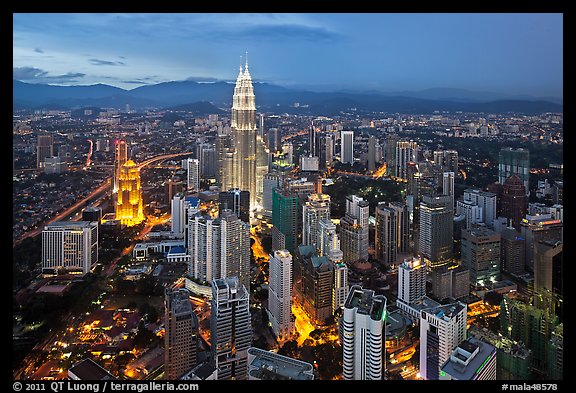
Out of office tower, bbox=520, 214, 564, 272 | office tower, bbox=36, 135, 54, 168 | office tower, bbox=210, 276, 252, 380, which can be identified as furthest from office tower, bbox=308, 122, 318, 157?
office tower, bbox=210, 276, 252, 380

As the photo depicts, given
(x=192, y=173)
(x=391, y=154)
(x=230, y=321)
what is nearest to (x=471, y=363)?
(x=230, y=321)

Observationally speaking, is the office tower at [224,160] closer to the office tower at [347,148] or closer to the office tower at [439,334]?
the office tower at [347,148]

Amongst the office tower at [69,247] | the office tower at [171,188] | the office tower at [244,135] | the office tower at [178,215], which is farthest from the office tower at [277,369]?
the office tower at [244,135]

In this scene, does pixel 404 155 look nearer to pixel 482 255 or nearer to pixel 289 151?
pixel 289 151

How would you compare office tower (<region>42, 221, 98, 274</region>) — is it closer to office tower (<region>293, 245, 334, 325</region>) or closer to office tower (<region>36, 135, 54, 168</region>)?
office tower (<region>36, 135, 54, 168</region>)

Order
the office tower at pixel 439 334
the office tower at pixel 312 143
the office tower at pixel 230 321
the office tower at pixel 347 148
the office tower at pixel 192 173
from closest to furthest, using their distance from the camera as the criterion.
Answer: the office tower at pixel 439 334
the office tower at pixel 230 321
the office tower at pixel 192 173
the office tower at pixel 312 143
the office tower at pixel 347 148
